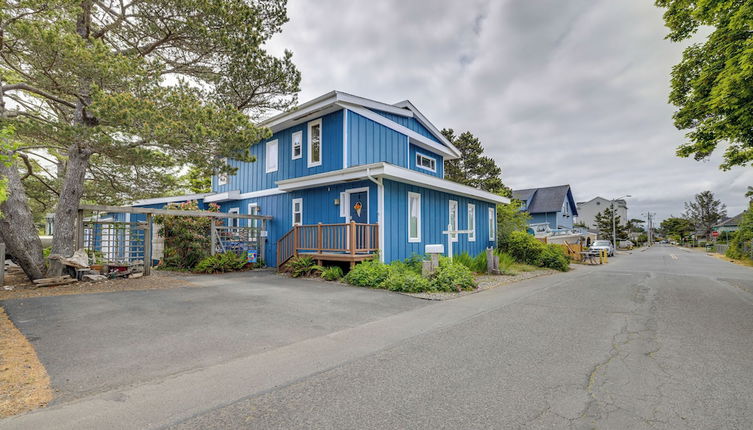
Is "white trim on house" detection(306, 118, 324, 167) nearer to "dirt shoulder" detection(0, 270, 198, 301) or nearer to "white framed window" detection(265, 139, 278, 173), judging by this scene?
"white framed window" detection(265, 139, 278, 173)

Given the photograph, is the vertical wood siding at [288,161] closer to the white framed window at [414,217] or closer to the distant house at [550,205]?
the white framed window at [414,217]

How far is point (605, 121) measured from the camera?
62.5ft

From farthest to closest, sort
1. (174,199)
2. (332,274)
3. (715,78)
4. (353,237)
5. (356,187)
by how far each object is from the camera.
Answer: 1. (174,199)
2. (356,187)
3. (332,274)
4. (353,237)
5. (715,78)

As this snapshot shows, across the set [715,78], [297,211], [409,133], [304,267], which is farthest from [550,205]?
[304,267]

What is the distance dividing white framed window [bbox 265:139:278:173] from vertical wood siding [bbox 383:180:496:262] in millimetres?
6522

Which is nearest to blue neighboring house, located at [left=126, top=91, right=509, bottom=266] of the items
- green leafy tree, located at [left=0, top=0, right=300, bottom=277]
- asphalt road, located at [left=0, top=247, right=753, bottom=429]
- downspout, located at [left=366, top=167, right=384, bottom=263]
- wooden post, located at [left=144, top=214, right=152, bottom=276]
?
downspout, located at [left=366, top=167, right=384, bottom=263]

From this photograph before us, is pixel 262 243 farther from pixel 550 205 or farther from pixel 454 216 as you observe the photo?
pixel 550 205

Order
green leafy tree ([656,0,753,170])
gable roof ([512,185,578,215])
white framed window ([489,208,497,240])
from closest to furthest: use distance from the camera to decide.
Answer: green leafy tree ([656,0,753,170]) < white framed window ([489,208,497,240]) < gable roof ([512,185,578,215])

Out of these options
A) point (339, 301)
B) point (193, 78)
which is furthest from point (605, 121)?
point (193, 78)

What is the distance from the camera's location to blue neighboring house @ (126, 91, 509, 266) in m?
10.8

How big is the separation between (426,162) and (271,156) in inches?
290

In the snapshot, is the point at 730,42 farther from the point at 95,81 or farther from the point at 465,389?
the point at 95,81

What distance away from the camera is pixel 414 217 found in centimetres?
1193

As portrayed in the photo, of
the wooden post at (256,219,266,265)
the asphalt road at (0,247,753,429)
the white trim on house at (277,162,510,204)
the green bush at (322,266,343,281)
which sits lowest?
the asphalt road at (0,247,753,429)
